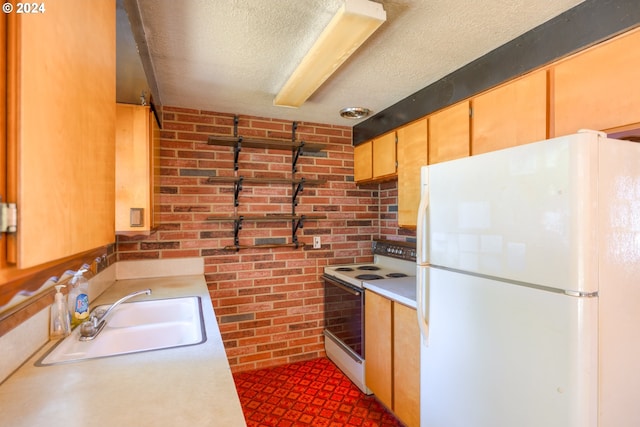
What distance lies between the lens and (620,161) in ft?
3.48

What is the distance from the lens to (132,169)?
1.63 meters

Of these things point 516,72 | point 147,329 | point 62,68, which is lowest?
point 147,329

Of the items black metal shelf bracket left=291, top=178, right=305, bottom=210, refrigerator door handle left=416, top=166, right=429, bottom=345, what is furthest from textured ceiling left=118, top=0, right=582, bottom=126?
black metal shelf bracket left=291, top=178, right=305, bottom=210

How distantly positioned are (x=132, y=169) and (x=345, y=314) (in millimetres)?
1904

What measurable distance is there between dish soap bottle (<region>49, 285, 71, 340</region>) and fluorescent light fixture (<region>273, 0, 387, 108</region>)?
62.8 inches

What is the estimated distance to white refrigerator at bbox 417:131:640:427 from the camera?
98cm

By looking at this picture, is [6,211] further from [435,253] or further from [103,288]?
[103,288]

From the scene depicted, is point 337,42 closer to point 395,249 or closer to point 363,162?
point 363,162

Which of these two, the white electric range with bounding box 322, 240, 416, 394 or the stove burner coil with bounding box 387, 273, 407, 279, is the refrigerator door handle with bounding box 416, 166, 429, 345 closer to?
the white electric range with bounding box 322, 240, 416, 394

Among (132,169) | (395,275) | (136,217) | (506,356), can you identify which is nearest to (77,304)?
(136,217)

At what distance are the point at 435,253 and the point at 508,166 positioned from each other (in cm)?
53

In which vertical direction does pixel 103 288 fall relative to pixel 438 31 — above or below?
below

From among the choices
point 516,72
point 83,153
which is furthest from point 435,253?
point 83,153

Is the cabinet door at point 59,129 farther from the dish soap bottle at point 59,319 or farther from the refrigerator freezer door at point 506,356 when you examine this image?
the refrigerator freezer door at point 506,356
